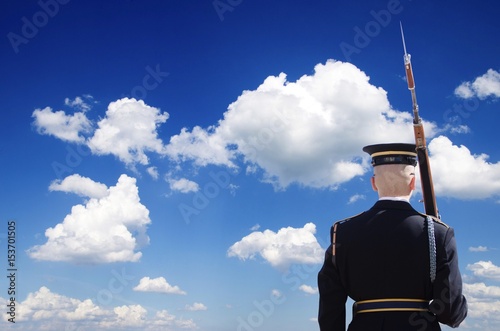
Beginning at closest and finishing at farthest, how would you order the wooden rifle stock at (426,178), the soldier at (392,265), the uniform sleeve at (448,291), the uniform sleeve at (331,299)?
1. the uniform sleeve at (448,291)
2. the soldier at (392,265)
3. the uniform sleeve at (331,299)
4. the wooden rifle stock at (426,178)

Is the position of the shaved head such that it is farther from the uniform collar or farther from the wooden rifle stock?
the wooden rifle stock

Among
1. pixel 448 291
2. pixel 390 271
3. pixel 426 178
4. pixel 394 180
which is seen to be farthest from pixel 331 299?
pixel 426 178

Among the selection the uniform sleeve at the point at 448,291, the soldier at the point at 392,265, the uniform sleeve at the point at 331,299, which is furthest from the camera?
the uniform sleeve at the point at 331,299

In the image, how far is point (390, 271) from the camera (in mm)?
7395

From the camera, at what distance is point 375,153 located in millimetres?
8148

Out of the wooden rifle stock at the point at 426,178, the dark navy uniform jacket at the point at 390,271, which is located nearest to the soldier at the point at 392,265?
the dark navy uniform jacket at the point at 390,271

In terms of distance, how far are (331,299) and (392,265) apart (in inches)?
44.3

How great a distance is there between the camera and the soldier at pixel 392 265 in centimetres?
718

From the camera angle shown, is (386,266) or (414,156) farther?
(414,156)

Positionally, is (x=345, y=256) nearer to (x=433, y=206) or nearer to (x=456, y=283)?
(x=456, y=283)

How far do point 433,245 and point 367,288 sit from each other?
1.21m

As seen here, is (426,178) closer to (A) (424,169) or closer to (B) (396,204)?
(A) (424,169)

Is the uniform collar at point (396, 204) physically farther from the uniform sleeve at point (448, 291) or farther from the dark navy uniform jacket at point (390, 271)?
the uniform sleeve at point (448, 291)

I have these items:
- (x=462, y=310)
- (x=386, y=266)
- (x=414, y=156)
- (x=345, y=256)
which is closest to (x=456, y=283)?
(x=462, y=310)
